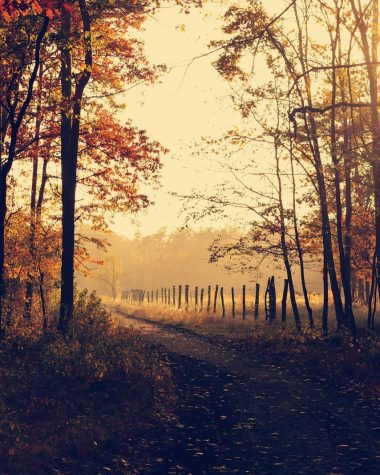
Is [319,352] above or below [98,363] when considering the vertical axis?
below

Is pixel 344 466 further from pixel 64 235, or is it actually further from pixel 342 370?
pixel 64 235

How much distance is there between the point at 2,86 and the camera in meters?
15.1

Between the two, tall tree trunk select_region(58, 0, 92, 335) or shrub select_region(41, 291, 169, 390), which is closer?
shrub select_region(41, 291, 169, 390)

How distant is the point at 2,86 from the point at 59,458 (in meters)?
10.4

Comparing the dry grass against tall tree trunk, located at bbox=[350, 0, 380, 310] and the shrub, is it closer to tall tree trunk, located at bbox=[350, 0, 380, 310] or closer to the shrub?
tall tree trunk, located at bbox=[350, 0, 380, 310]

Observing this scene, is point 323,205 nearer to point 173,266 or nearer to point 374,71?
point 374,71

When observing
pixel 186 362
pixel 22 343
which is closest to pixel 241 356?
pixel 186 362

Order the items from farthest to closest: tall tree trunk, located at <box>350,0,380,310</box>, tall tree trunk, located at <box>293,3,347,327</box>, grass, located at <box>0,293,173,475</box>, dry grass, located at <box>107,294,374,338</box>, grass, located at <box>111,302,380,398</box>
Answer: dry grass, located at <box>107,294,374,338</box> < tall tree trunk, located at <box>293,3,347,327</box> < tall tree trunk, located at <box>350,0,380,310</box> < grass, located at <box>111,302,380,398</box> < grass, located at <box>0,293,173,475</box>

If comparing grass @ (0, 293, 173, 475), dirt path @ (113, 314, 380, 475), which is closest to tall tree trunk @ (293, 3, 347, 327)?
dirt path @ (113, 314, 380, 475)

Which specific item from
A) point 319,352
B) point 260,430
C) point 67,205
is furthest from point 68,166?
point 260,430

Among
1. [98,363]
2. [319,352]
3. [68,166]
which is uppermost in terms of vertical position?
[68,166]

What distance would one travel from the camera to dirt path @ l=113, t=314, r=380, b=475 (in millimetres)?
7906

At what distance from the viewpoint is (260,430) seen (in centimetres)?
957

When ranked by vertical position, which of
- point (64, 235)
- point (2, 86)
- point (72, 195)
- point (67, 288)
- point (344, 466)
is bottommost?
point (344, 466)
